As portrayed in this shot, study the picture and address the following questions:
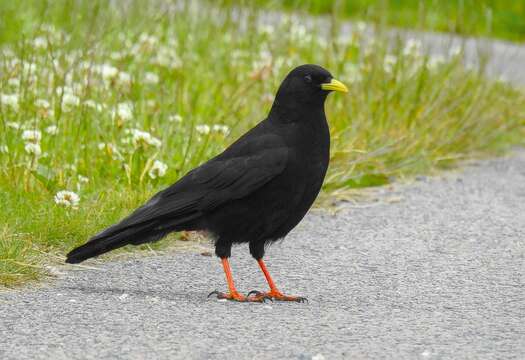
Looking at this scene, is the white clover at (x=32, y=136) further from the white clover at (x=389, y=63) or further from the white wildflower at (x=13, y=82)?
the white clover at (x=389, y=63)

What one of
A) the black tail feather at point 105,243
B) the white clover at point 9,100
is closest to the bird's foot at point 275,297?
the black tail feather at point 105,243

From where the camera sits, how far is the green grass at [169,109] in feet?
19.9

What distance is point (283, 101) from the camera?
523 cm

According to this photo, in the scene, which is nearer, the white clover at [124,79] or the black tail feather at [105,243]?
the black tail feather at [105,243]

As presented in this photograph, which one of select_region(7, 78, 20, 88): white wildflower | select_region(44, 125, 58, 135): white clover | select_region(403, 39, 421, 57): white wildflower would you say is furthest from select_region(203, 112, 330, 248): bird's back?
select_region(403, 39, 421, 57): white wildflower

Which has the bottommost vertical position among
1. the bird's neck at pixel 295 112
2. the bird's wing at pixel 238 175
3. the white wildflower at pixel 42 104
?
the white wildflower at pixel 42 104

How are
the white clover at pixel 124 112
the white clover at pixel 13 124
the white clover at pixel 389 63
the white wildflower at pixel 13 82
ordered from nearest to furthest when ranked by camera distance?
the white clover at pixel 13 124
the white clover at pixel 124 112
the white wildflower at pixel 13 82
the white clover at pixel 389 63

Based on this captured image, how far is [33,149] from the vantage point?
610 centimetres

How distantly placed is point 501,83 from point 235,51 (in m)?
2.06

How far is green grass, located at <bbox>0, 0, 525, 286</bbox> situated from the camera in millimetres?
6051

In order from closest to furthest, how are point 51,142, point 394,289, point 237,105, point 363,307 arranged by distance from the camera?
point 363,307
point 394,289
point 51,142
point 237,105

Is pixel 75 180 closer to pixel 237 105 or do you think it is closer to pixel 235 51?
pixel 237 105

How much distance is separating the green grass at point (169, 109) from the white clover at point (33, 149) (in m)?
0.07

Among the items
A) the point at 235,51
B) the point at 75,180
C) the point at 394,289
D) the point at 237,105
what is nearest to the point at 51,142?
the point at 75,180
